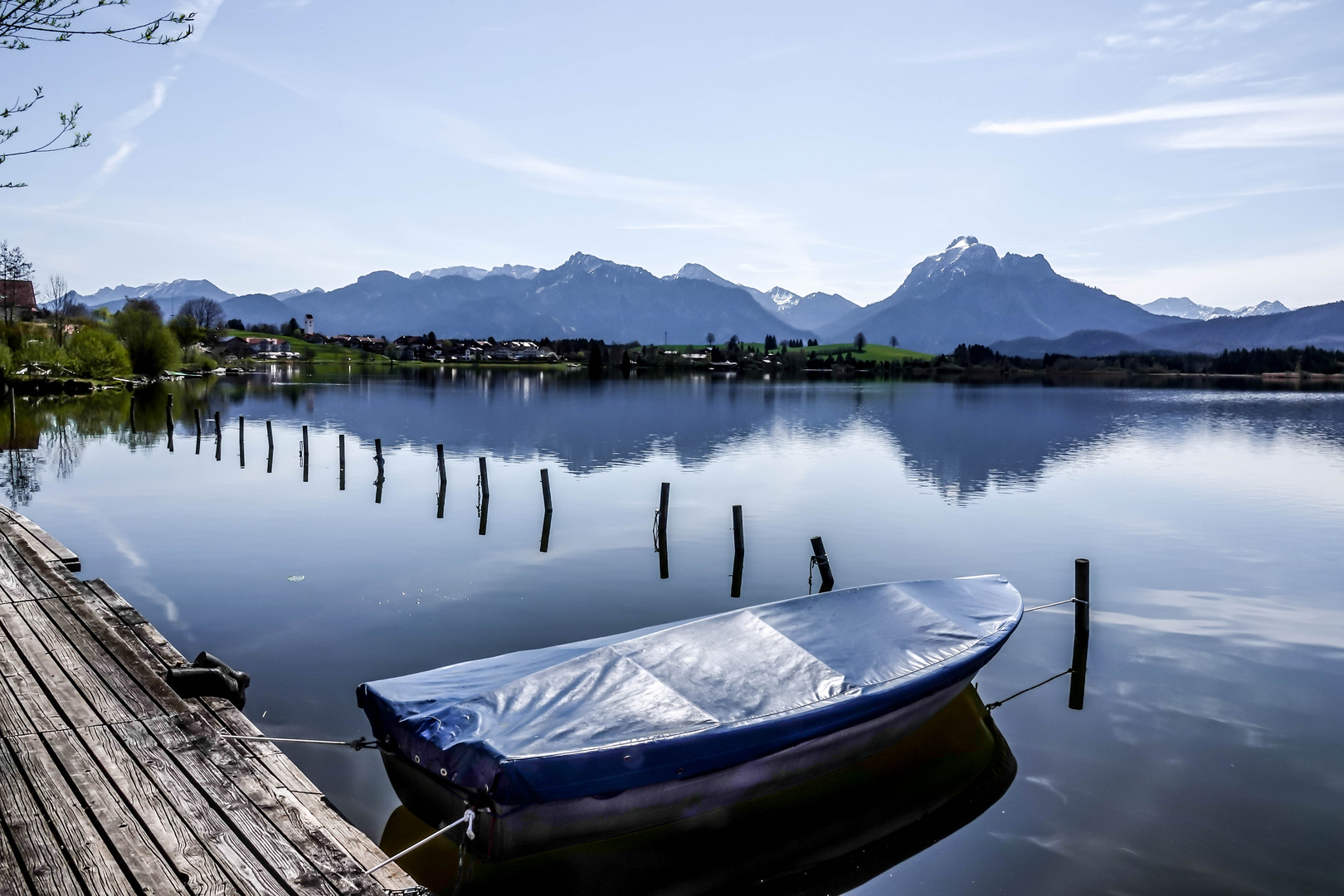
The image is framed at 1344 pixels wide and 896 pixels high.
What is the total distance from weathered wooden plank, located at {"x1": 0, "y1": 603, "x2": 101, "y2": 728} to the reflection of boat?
11.5ft

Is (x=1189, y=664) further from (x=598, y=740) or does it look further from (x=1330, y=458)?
(x=1330, y=458)

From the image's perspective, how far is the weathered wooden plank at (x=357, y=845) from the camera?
6492 mm

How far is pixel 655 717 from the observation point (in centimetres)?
918

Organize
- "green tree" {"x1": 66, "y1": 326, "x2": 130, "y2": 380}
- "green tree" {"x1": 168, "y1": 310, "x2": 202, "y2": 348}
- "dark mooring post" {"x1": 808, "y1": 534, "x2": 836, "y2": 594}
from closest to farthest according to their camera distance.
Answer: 1. "dark mooring post" {"x1": 808, "y1": 534, "x2": 836, "y2": 594}
2. "green tree" {"x1": 66, "y1": 326, "x2": 130, "y2": 380}
3. "green tree" {"x1": 168, "y1": 310, "x2": 202, "y2": 348}

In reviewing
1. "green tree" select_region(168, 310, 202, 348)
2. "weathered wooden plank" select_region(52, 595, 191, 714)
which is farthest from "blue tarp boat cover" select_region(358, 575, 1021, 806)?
"green tree" select_region(168, 310, 202, 348)

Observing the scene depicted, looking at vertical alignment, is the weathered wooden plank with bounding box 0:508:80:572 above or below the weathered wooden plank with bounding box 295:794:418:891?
above

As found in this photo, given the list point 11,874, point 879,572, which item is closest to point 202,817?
point 11,874

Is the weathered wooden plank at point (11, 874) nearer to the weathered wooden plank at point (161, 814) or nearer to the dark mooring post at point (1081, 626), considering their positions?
the weathered wooden plank at point (161, 814)

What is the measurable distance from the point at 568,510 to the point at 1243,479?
33.6 meters

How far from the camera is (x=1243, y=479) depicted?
41.7 m

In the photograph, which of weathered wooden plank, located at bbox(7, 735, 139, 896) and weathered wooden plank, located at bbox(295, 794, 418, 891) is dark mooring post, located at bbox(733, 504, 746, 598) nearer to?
weathered wooden plank, located at bbox(295, 794, 418, 891)

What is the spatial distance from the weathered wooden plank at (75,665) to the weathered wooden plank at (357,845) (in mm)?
2839

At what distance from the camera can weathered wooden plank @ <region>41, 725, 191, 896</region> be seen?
240 inches

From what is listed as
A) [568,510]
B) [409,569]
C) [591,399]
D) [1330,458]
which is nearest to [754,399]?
[591,399]
